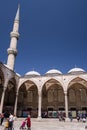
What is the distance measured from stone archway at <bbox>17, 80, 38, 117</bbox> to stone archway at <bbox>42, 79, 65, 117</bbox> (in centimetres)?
153

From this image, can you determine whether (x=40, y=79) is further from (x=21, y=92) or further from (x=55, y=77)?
(x=21, y=92)

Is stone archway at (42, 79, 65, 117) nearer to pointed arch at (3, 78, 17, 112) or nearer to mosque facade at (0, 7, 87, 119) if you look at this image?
mosque facade at (0, 7, 87, 119)

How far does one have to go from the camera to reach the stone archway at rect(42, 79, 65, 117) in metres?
24.3

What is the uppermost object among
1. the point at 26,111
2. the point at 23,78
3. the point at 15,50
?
the point at 15,50

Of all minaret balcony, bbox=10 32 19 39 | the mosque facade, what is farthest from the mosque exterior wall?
minaret balcony, bbox=10 32 19 39

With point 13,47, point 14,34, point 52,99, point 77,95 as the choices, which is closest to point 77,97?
point 77,95

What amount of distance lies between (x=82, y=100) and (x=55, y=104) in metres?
4.32

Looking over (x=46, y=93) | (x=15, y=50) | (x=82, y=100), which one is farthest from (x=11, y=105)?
(x=82, y=100)

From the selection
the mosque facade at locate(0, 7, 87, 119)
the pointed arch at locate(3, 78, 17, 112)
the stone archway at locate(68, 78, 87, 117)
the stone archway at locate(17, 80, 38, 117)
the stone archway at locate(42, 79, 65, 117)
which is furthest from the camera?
the stone archway at locate(17, 80, 38, 117)

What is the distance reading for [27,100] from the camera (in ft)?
84.0

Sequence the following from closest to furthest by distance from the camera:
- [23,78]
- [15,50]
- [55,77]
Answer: [55,77], [23,78], [15,50]

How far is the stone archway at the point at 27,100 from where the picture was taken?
2506 centimetres

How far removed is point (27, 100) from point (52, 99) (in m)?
4.26

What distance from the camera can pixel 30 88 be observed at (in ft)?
84.9
